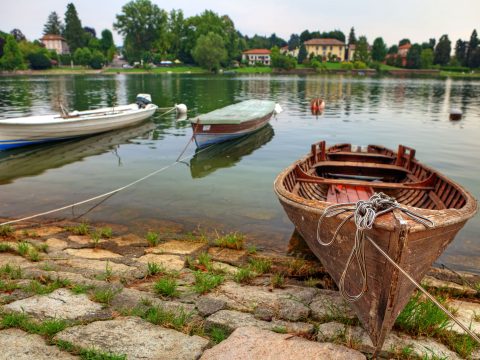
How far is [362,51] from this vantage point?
455 feet

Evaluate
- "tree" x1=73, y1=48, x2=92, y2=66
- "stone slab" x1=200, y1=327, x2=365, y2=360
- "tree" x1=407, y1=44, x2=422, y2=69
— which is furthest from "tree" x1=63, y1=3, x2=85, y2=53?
"stone slab" x1=200, y1=327, x2=365, y2=360

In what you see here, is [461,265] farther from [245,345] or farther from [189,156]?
[189,156]

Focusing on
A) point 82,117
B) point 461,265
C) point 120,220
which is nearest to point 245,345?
point 461,265

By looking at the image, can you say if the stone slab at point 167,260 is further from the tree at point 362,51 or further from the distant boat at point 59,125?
the tree at point 362,51

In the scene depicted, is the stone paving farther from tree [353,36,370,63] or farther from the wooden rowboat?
tree [353,36,370,63]

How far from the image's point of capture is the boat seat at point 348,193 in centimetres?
782

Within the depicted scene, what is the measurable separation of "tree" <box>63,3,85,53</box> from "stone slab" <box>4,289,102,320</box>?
152913mm

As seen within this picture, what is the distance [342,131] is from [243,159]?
9.75m

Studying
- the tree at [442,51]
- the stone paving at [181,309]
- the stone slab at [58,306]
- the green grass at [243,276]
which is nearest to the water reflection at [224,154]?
the stone paving at [181,309]

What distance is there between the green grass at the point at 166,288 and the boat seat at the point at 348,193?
13.1ft

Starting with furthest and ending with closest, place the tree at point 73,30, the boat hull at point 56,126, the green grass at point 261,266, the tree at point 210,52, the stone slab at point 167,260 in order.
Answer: the tree at point 73,30
the tree at point 210,52
the boat hull at point 56,126
the stone slab at point 167,260
the green grass at point 261,266

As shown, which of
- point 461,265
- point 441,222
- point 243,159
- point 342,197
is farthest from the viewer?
point 243,159

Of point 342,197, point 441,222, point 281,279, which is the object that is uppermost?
point 441,222

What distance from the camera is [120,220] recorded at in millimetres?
9227
